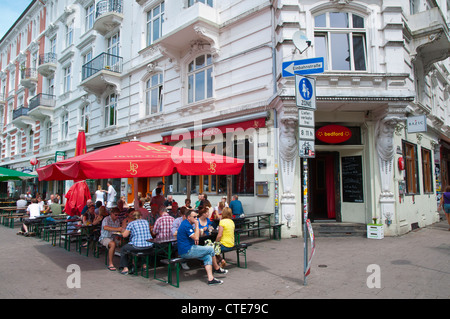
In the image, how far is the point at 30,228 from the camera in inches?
467

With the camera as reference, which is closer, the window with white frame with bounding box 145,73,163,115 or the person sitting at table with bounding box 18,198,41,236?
the person sitting at table with bounding box 18,198,41,236

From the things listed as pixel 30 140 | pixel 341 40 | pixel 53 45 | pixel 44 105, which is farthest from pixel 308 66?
pixel 30 140

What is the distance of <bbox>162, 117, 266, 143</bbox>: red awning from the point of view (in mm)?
11023

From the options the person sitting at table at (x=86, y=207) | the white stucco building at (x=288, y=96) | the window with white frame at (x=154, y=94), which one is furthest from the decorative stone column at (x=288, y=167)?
the window with white frame at (x=154, y=94)

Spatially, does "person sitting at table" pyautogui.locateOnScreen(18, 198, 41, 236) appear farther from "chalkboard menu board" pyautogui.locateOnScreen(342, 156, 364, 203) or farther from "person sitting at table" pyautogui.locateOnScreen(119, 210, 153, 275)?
"chalkboard menu board" pyautogui.locateOnScreen(342, 156, 364, 203)

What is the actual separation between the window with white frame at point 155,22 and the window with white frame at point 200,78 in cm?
349

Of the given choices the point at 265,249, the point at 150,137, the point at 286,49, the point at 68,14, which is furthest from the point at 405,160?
the point at 68,14

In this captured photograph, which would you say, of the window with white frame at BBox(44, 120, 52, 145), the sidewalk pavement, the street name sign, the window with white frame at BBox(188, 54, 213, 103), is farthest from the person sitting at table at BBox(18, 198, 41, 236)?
the window with white frame at BBox(44, 120, 52, 145)

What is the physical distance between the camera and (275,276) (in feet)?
19.7

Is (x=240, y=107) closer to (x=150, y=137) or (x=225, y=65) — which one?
(x=225, y=65)

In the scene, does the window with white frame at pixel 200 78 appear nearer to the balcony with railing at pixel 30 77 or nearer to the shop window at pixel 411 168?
the shop window at pixel 411 168

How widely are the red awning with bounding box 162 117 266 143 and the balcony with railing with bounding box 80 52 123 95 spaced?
619cm

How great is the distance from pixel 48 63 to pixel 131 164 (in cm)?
2459

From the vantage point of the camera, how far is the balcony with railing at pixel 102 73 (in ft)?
58.9
